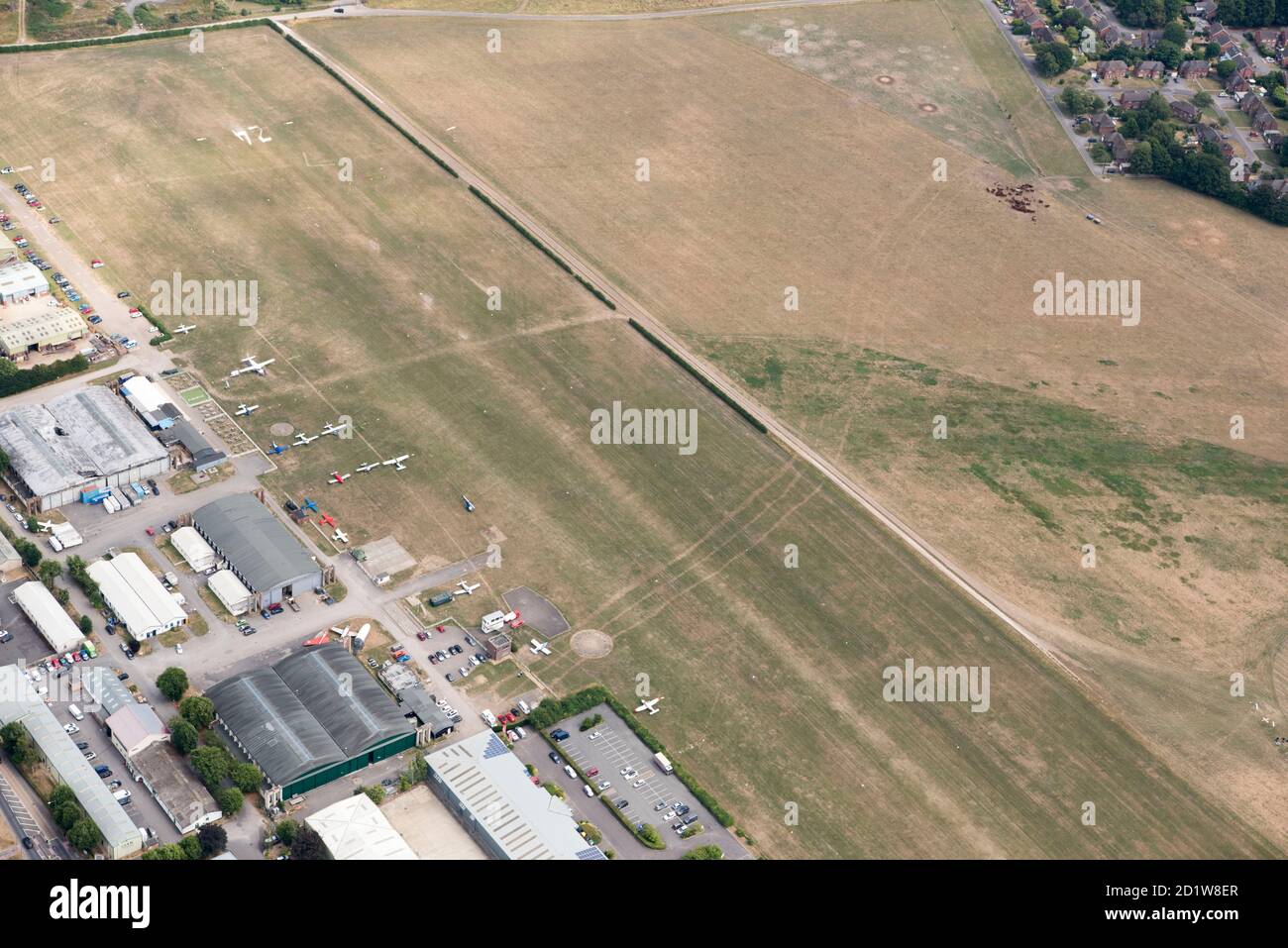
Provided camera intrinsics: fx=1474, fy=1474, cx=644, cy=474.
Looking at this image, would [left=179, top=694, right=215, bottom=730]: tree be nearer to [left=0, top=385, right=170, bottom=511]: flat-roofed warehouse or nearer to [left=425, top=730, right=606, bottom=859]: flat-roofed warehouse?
[left=425, top=730, right=606, bottom=859]: flat-roofed warehouse

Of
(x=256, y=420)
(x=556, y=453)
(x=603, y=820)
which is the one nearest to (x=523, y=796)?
(x=603, y=820)

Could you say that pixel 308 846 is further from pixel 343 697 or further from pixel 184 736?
pixel 343 697

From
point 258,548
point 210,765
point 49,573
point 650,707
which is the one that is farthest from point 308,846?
point 49,573

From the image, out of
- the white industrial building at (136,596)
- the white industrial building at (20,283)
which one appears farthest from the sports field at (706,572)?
the white industrial building at (136,596)

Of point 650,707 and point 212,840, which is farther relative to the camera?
point 650,707

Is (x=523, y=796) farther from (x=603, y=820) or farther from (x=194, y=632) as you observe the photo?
(x=194, y=632)

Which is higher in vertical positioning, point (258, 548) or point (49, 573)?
point (49, 573)

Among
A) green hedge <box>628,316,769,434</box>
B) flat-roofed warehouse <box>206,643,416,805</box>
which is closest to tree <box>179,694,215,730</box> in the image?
flat-roofed warehouse <box>206,643,416,805</box>
